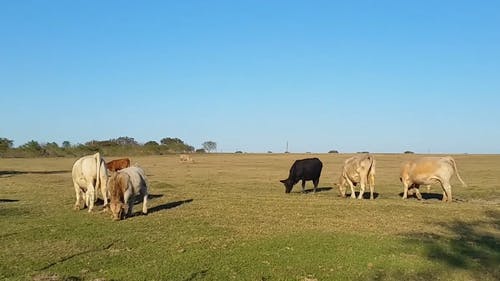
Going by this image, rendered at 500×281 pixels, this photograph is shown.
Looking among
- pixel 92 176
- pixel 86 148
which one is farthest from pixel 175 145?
pixel 92 176

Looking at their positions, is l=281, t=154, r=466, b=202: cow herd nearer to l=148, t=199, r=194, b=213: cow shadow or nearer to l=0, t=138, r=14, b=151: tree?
l=148, t=199, r=194, b=213: cow shadow

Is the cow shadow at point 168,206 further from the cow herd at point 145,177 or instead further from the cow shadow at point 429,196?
the cow shadow at point 429,196

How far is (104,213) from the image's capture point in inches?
737

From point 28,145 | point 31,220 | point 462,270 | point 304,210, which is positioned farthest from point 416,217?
point 28,145

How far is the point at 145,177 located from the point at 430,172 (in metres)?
14.6

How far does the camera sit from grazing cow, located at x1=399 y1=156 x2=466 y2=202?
25.5m

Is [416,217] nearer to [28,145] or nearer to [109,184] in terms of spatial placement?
[109,184]

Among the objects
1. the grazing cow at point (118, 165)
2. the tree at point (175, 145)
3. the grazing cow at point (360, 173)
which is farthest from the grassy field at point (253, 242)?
the tree at point (175, 145)

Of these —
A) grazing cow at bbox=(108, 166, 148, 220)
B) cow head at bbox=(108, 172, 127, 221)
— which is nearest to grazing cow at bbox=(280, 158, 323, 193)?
grazing cow at bbox=(108, 166, 148, 220)

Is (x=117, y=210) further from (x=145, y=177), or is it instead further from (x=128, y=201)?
(x=145, y=177)

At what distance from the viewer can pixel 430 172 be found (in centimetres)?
2602

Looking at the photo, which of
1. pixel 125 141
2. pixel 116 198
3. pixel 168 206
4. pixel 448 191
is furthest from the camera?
pixel 125 141

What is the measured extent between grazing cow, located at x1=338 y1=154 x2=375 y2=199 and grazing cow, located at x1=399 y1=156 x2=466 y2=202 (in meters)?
1.97

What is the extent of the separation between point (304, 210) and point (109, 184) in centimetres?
752
